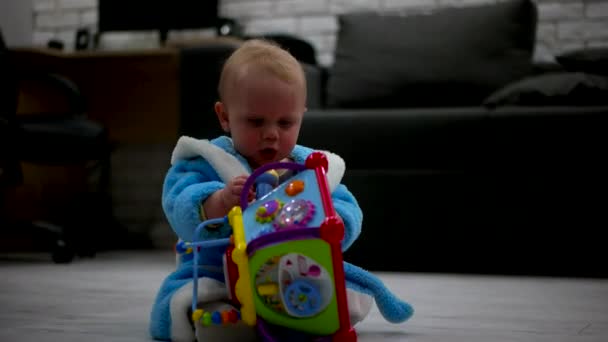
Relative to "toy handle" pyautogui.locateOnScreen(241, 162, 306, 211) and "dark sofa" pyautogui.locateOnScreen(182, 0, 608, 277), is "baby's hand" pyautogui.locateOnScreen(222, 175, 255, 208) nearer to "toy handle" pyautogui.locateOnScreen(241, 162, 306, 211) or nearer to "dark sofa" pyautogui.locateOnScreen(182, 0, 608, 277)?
"toy handle" pyautogui.locateOnScreen(241, 162, 306, 211)

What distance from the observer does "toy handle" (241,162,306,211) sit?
37.9 inches

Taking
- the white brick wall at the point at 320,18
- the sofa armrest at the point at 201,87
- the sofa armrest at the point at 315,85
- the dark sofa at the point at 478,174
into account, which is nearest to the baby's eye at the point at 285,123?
the dark sofa at the point at 478,174

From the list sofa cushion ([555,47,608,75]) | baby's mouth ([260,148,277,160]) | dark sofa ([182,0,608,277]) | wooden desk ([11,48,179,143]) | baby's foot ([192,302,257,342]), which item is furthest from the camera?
wooden desk ([11,48,179,143])

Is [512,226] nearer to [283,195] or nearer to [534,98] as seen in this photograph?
[534,98]

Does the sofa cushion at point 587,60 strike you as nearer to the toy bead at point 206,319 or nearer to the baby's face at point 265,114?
the baby's face at point 265,114

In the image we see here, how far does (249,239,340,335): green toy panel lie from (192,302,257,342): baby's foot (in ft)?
0.26

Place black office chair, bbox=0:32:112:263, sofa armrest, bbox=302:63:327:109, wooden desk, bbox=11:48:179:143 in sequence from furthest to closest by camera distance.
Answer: wooden desk, bbox=11:48:179:143, sofa armrest, bbox=302:63:327:109, black office chair, bbox=0:32:112:263

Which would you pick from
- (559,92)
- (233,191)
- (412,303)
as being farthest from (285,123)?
(559,92)

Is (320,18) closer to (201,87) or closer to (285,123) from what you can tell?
(201,87)

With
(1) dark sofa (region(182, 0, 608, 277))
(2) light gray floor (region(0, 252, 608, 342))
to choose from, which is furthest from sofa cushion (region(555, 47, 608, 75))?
(2) light gray floor (region(0, 252, 608, 342))

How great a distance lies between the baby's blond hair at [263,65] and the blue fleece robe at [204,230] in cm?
12

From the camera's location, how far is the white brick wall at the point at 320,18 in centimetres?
296

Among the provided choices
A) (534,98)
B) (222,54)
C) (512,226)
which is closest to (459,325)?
(512,226)

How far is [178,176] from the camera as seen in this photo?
1.15m
